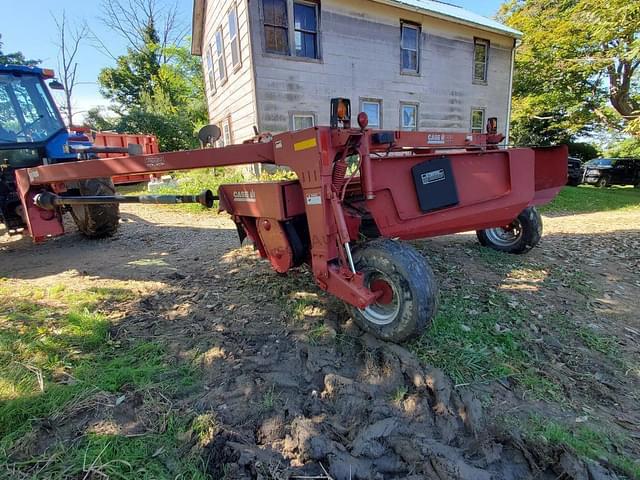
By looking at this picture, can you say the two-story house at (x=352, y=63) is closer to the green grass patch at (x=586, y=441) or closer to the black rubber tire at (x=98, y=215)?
the black rubber tire at (x=98, y=215)

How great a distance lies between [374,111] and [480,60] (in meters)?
5.35

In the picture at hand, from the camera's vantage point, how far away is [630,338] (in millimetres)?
2902

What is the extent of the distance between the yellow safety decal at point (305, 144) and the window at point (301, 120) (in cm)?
768

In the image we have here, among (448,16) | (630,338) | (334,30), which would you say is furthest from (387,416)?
(448,16)

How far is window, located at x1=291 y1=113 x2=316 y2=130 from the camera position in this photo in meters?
9.86

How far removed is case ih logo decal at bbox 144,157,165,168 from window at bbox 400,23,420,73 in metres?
10.4

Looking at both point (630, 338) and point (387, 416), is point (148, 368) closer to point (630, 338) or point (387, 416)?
point (387, 416)

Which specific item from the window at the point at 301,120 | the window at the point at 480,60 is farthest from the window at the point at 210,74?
the window at the point at 480,60

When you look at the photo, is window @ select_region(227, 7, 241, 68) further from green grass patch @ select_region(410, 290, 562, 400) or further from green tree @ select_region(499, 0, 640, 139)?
green tree @ select_region(499, 0, 640, 139)

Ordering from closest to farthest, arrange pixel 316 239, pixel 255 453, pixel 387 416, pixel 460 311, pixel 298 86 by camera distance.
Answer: pixel 255 453
pixel 387 416
pixel 316 239
pixel 460 311
pixel 298 86

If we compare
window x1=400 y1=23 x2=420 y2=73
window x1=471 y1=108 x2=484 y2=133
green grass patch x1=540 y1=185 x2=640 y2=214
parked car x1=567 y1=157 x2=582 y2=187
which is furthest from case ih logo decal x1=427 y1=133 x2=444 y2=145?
parked car x1=567 y1=157 x2=582 y2=187

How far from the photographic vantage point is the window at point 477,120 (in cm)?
1333

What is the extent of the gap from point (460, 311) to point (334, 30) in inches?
376

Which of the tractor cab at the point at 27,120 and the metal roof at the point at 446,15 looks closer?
the tractor cab at the point at 27,120
